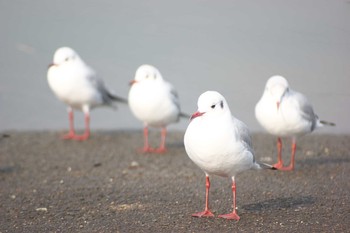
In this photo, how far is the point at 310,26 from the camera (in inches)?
314

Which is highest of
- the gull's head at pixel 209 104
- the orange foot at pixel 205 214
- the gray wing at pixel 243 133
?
the gull's head at pixel 209 104

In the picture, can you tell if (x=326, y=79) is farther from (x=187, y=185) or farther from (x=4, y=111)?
(x=4, y=111)

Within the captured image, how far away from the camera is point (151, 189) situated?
23.5 feet

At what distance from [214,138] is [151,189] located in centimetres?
186

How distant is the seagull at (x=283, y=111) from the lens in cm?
785

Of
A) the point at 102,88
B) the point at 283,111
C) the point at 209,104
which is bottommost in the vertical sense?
the point at 102,88

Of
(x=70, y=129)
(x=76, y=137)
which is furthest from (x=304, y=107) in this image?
(x=70, y=129)

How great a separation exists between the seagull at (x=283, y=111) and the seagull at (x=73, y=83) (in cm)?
384

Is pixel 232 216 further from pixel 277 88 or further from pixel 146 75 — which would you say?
pixel 146 75

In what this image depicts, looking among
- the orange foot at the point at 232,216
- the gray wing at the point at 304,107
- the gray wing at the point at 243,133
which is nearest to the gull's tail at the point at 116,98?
the gray wing at the point at 304,107

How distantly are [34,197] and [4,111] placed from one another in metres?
4.79

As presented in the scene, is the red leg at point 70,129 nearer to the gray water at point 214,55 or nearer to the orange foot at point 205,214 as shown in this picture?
the gray water at point 214,55

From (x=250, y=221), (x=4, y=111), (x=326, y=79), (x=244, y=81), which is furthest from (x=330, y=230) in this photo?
(x=4, y=111)

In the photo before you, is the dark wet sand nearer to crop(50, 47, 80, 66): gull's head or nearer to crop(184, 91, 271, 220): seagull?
crop(184, 91, 271, 220): seagull
